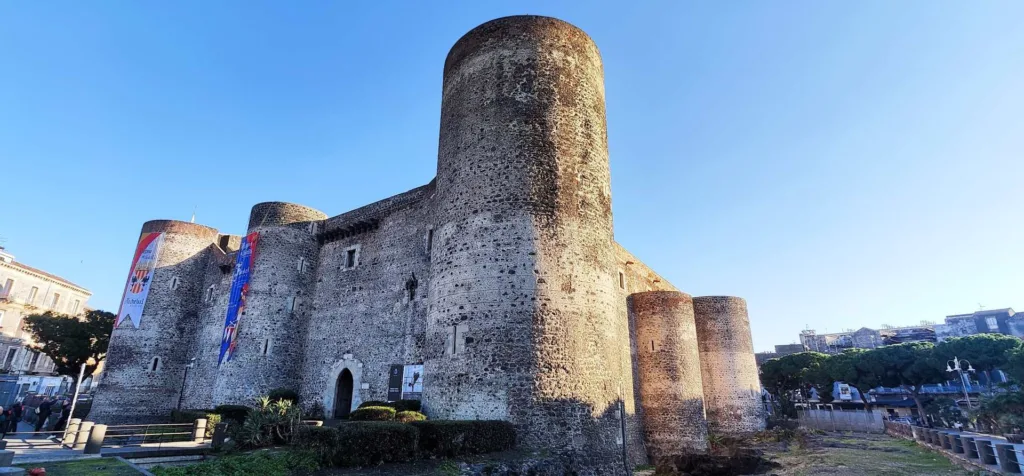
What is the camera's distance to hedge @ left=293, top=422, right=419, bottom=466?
10.5m

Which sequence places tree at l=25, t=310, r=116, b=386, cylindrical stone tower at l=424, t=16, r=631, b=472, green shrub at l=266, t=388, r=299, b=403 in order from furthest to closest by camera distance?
1. tree at l=25, t=310, r=116, b=386
2. green shrub at l=266, t=388, r=299, b=403
3. cylindrical stone tower at l=424, t=16, r=631, b=472

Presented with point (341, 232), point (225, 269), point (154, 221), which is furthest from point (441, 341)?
point (154, 221)

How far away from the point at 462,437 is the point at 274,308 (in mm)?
16431

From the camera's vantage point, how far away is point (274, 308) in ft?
81.4

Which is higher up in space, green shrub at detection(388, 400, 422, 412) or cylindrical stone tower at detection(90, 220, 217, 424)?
cylindrical stone tower at detection(90, 220, 217, 424)

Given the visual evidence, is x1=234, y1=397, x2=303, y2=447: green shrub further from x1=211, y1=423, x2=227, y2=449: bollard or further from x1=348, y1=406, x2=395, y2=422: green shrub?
x1=348, y1=406, x2=395, y2=422: green shrub

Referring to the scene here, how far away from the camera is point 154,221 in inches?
1271

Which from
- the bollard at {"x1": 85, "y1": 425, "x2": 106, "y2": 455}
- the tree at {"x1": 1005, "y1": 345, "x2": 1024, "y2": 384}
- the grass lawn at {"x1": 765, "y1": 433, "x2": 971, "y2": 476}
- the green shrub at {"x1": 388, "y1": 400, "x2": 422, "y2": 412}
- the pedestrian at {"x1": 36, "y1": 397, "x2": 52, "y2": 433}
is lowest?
the grass lawn at {"x1": 765, "y1": 433, "x2": 971, "y2": 476}

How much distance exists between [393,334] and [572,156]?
35.4ft

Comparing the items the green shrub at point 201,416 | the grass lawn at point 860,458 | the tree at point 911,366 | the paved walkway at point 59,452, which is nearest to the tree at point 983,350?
the tree at point 911,366

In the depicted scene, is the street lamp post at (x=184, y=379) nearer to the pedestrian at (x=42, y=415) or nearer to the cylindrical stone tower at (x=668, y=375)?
the pedestrian at (x=42, y=415)

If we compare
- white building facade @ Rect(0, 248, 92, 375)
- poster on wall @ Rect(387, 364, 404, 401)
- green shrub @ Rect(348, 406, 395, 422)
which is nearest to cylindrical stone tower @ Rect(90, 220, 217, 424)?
poster on wall @ Rect(387, 364, 404, 401)

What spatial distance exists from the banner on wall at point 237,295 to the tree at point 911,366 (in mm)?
46662

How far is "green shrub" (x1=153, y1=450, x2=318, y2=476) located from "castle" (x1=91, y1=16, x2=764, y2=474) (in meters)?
4.42
